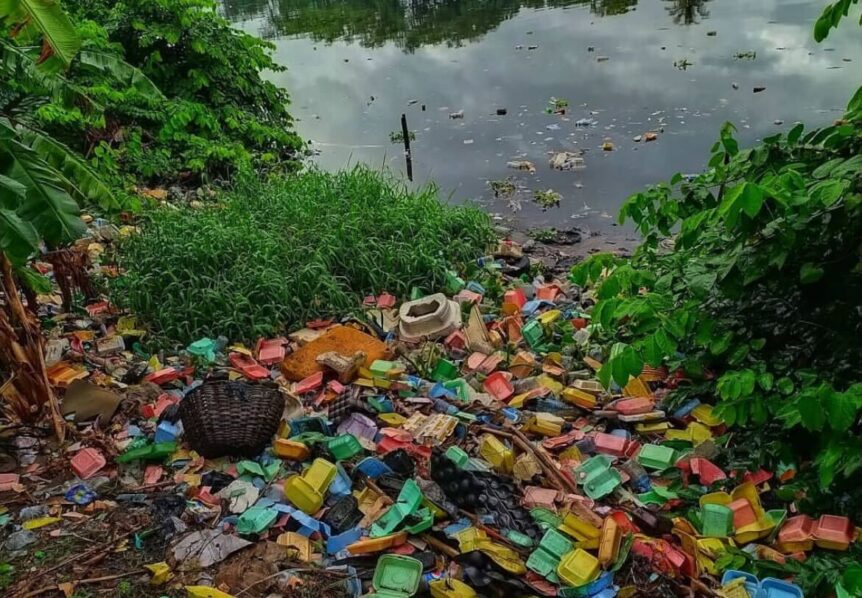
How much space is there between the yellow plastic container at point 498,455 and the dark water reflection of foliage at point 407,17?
A: 10323 millimetres

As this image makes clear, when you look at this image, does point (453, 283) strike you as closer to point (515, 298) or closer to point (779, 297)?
point (515, 298)

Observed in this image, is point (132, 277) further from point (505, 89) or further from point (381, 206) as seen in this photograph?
point (505, 89)

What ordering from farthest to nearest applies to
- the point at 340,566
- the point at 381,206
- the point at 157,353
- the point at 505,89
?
the point at 505,89 → the point at 381,206 → the point at 157,353 → the point at 340,566

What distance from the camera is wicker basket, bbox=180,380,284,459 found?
2.83 metres

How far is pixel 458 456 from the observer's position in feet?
8.91

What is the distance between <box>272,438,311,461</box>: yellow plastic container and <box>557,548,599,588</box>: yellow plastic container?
3.80 feet

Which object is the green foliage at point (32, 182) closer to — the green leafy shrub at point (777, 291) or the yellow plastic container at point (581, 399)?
the green leafy shrub at point (777, 291)

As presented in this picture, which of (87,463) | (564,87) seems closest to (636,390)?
(87,463)

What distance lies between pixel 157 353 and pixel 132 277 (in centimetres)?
65

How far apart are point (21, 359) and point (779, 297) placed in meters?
3.07

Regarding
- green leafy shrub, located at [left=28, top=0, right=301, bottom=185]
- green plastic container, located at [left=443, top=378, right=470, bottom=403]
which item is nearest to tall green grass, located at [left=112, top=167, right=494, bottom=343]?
green plastic container, located at [left=443, top=378, right=470, bottom=403]

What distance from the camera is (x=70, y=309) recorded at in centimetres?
414

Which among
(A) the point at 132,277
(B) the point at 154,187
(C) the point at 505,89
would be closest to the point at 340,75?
(C) the point at 505,89

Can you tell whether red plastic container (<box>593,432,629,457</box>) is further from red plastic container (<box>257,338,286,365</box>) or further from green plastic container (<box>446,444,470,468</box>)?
red plastic container (<box>257,338,286,365</box>)
